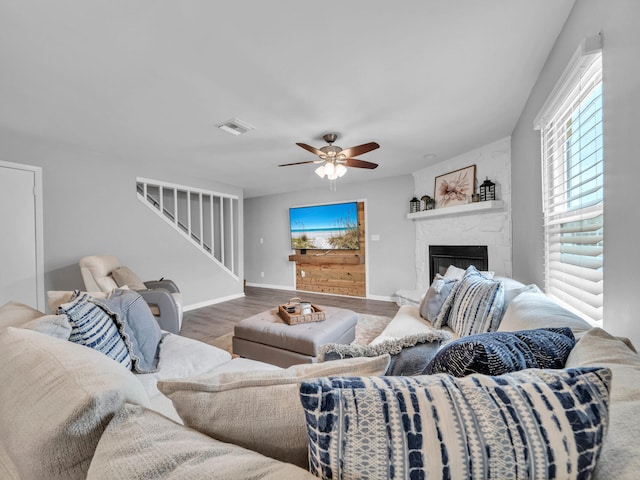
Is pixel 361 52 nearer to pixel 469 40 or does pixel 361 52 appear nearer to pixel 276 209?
pixel 469 40

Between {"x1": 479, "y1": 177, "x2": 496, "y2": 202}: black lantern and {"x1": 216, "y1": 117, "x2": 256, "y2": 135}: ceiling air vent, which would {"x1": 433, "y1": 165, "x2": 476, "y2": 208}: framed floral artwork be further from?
{"x1": 216, "y1": 117, "x2": 256, "y2": 135}: ceiling air vent

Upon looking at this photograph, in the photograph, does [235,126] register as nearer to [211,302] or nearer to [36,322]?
[36,322]

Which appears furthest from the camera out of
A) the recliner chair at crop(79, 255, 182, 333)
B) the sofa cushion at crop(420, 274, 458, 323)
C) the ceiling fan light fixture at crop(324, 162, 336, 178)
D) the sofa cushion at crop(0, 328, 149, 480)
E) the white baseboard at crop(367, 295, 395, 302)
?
the white baseboard at crop(367, 295, 395, 302)

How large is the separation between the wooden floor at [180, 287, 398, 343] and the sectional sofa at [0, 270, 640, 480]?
2.61 metres

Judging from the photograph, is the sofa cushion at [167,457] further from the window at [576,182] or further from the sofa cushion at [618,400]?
the window at [576,182]

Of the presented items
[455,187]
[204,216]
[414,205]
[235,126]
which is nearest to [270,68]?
[235,126]

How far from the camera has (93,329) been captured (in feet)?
4.02

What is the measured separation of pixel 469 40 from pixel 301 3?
977mm

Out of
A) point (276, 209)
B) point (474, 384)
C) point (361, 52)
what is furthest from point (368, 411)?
point (276, 209)

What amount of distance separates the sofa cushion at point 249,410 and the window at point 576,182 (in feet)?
4.74

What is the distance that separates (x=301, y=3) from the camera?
50.3 inches

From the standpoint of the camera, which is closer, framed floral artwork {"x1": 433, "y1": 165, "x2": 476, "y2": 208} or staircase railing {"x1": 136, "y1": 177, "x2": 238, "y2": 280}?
framed floral artwork {"x1": 433, "y1": 165, "x2": 476, "y2": 208}

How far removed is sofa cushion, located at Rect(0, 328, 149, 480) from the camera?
1.63 ft

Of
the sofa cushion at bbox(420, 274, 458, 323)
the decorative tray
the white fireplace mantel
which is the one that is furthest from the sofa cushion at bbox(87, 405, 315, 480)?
the white fireplace mantel
